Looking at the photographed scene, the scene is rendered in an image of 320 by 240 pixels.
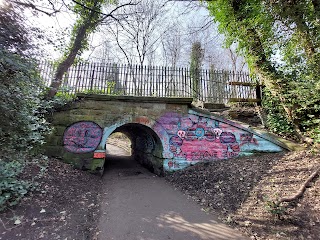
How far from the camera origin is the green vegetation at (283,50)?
18.1 feet

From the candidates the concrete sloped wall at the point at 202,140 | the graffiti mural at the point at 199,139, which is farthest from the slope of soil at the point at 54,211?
the graffiti mural at the point at 199,139

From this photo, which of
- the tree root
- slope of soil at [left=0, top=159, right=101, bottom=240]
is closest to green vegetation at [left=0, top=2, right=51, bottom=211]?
slope of soil at [left=0, top=159, right=101, bottom=240]

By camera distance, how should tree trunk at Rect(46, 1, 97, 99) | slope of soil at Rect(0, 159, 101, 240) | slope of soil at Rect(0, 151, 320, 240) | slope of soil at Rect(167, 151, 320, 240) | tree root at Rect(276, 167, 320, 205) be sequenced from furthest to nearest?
tree trunk at Rect(46, 1, 97, 99), tree root at Rect(276, 167, 320, 205), slope of soil at Rect(167, 151, 320, 240), slope of soil at Rect(0, 151, 320, 240), slope of soil at Rect(0, 159, 101, 240)

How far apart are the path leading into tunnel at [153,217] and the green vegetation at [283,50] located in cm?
451

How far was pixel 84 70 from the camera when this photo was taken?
27.1 feet

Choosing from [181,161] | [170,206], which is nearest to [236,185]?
[170,206]

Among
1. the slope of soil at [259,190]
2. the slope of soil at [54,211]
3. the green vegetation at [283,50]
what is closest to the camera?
the slope of soil at [54,211]

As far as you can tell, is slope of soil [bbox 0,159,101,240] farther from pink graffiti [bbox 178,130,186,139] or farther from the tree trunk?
the tree trunk

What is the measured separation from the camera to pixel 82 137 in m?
6.36

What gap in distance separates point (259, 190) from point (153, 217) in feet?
Result: 8.29

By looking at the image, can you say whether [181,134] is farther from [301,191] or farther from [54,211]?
[54,211]

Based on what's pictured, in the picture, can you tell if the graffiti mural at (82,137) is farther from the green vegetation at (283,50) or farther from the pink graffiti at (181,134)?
the green vegetation at (283,50)

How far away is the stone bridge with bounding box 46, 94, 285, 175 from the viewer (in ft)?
20.8

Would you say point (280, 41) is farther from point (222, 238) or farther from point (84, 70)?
point (84, 70)
